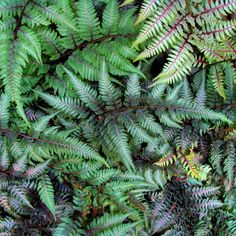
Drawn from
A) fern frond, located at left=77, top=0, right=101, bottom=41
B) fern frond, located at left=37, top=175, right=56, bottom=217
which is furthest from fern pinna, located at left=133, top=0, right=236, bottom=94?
fern frond, located at left=37, top=175, right=56, bottom=217

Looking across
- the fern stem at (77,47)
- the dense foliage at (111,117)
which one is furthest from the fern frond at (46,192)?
the fern stem at (77,47)

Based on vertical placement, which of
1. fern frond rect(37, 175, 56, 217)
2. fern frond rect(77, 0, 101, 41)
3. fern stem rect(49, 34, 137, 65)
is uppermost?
fern frond rect(77, 0, 101, 41)

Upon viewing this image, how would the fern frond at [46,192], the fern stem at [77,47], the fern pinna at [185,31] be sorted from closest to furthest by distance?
the fern pinna at [185,31] < the fern frond at [46,192] < the fern stem at [77,47]

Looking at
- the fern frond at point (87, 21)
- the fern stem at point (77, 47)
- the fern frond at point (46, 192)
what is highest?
the fern frond at point (87, 21)

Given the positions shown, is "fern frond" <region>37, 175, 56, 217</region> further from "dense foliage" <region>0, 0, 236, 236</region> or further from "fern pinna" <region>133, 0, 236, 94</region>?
"fern pinna" <region>133, 0, 236, 94</region>

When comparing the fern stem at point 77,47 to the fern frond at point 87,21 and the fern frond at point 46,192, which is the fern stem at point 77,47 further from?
the fern frond at point 46,192

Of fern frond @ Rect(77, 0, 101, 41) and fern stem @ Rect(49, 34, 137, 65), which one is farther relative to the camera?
fern stem @ Rect(49, 34, 137, 65)

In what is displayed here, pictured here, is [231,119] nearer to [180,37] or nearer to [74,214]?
[180,37]

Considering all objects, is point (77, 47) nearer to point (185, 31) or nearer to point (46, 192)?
point (185, 31)

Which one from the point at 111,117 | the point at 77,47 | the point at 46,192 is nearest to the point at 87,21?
the point at 77,47

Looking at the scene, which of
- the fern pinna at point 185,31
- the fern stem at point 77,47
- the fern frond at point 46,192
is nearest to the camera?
the fern pinna at point 185,31
